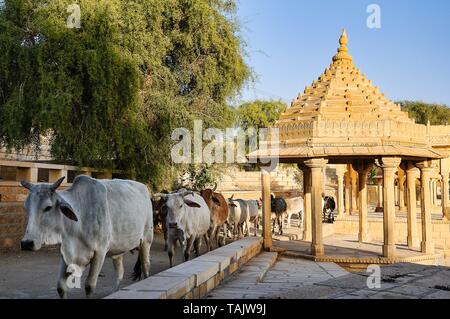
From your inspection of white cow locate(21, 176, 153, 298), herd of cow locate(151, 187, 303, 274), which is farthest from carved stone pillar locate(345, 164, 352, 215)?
white cow locate(21, 176, 153, 298)

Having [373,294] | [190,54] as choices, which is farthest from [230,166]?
[373,294]

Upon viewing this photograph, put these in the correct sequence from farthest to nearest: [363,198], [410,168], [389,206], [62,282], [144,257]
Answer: [363,198] → [410,168] → [389,206] → [144,257] → [62,282]

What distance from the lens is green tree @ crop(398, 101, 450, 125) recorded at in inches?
2184

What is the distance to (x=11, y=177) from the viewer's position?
49.5 ft

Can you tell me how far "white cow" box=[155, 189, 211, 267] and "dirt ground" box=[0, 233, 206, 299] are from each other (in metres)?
0.66

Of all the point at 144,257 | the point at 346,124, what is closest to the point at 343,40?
the point at 346,124

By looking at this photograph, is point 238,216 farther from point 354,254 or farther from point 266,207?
point 354,254

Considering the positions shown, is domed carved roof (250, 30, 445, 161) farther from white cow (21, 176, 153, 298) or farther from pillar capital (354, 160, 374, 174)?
white cow (21, 176, 153, 298)

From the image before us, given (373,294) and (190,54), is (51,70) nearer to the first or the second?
(190,54)

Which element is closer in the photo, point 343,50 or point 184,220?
point 184,220

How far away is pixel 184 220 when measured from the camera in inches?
382

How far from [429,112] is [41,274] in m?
54.4

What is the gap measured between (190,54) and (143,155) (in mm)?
3991
